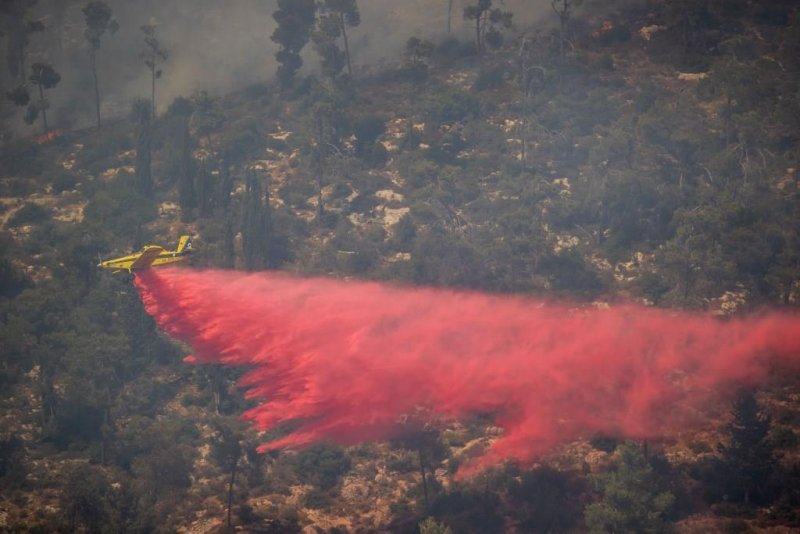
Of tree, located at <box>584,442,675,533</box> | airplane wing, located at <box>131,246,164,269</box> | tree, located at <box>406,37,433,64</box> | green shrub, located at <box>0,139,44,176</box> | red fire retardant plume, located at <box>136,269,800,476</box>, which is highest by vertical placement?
tree, located at <box>406,37,433,64</box>

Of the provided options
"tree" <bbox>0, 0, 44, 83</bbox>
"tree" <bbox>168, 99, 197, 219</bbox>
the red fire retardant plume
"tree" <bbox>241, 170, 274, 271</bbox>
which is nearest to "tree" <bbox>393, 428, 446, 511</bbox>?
the red fire retardant plume

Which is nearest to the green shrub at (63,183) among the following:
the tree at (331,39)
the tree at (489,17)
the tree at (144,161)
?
the tree at (144,161)

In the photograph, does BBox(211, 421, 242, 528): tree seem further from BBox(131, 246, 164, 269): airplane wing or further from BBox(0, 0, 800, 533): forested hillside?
BBox(131, 246, 164, 269): airplane wing

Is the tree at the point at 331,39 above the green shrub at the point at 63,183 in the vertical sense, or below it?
above

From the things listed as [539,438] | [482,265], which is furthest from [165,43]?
[539,438]

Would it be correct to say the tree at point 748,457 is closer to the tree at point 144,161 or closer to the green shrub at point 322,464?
the green shrub at point 322,464

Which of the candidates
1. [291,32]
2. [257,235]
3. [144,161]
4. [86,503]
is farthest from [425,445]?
[291,32]

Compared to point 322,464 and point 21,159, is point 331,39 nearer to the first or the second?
point 21,159
